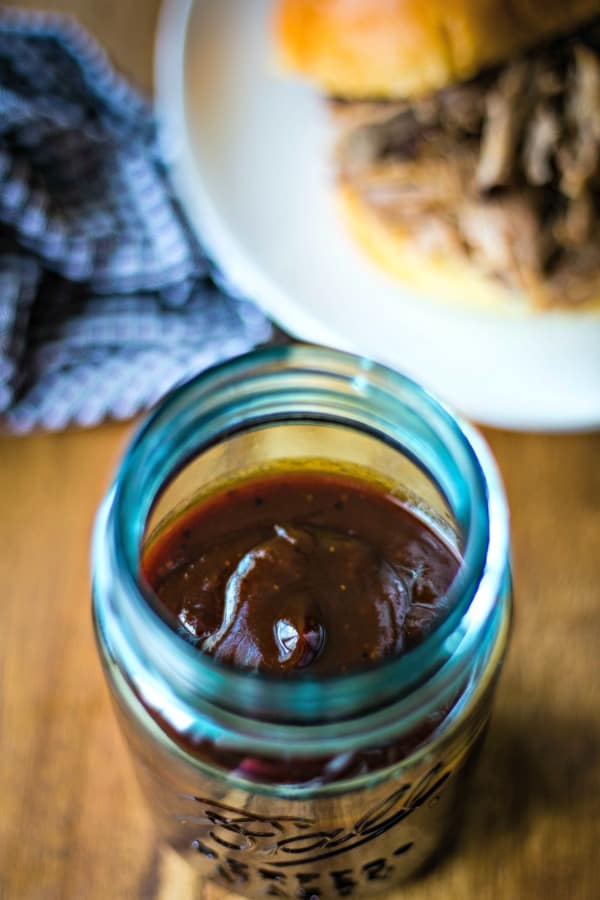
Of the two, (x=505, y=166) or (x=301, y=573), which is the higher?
(x=505, y=166)

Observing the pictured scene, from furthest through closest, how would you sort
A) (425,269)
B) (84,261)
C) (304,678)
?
(425,269) → (84,261) → (304,678)

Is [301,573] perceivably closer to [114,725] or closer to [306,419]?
[306,419]

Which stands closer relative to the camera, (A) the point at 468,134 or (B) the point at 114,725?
(B) the point at 114,725

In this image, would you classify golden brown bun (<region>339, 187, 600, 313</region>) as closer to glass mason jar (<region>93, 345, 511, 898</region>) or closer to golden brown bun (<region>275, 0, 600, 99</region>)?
golden brown bun (<region>275, 0, 600, 99</region>)

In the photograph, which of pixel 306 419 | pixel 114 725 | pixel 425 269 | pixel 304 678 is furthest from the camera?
pixel 425 269

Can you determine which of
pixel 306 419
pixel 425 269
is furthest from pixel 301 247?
pixel 306 419

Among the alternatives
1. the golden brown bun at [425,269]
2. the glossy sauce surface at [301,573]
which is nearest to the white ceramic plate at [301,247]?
the golden brown bun at [425,269]
